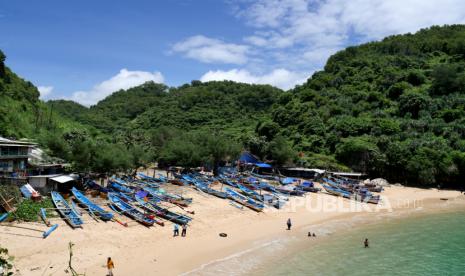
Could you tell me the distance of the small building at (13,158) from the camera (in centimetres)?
3203

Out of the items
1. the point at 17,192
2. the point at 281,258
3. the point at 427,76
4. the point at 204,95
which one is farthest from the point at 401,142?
the point at 204,95

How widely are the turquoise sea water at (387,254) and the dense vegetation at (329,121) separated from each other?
22.1 metres

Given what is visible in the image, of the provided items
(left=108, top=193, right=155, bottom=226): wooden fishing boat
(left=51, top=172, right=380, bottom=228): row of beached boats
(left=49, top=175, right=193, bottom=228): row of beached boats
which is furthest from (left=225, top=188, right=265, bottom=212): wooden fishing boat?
(left=108, top=193, right=155, bottom=226): wooden fishing boat

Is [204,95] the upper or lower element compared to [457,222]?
upper

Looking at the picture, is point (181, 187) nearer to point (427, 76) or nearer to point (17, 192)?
point (17, 192)

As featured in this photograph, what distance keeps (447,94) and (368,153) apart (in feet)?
108

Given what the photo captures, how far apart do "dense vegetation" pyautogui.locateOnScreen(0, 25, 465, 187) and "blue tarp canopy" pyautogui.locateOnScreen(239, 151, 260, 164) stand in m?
2.29

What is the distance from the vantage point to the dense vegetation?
5288 centimetres

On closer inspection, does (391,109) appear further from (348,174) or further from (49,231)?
(49,231)

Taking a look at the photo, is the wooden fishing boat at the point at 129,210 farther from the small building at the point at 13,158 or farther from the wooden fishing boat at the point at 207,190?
the wooden fishing boat at the point at 207,190

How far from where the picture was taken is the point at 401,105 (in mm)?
77812

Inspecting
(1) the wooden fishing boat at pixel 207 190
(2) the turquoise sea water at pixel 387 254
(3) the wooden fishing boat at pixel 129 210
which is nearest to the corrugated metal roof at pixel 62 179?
(3) the wooden fishing boat at pixel 129 210

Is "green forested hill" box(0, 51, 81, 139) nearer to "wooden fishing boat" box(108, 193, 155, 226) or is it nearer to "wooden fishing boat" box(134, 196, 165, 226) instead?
"wooden fishing boat" box(108, 193, 155, 226)

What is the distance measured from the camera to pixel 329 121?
79188 millimetres
